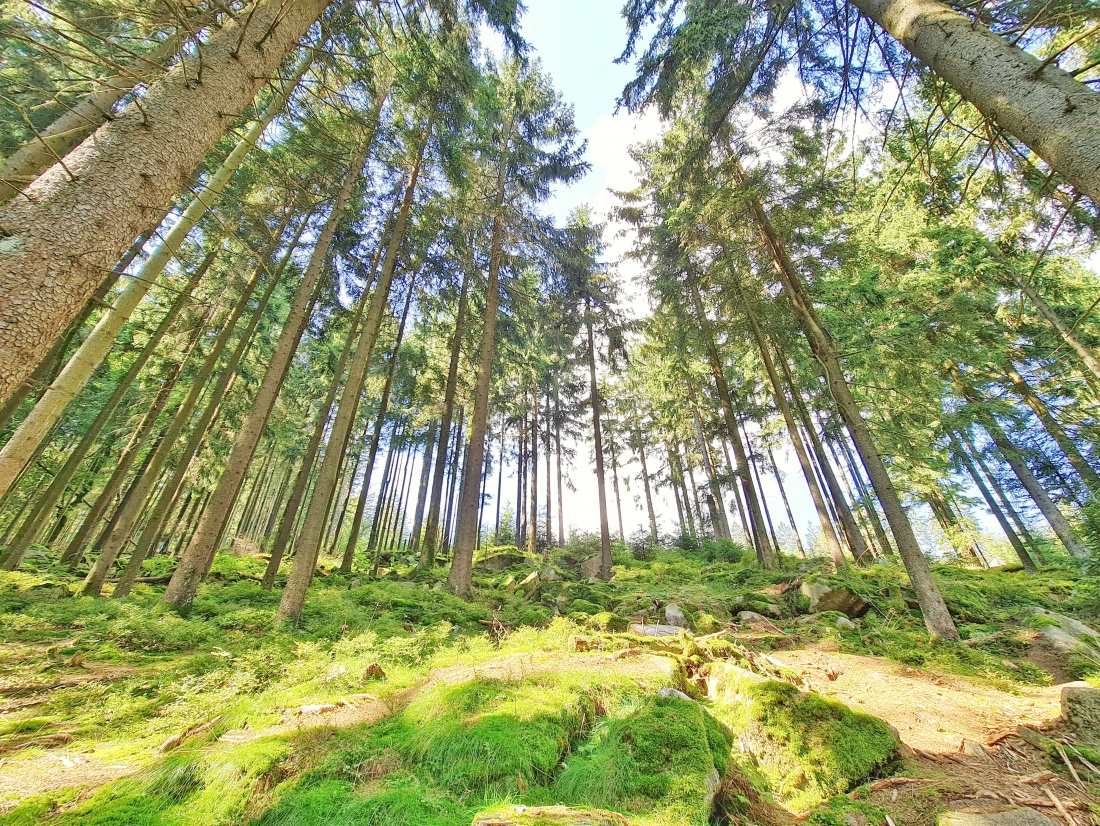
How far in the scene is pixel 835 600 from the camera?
26.9 feet

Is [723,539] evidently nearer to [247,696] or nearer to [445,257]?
[445,257]

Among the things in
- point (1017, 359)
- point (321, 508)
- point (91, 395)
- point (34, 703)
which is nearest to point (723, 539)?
point (1017, 359)

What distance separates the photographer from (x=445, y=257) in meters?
13.0

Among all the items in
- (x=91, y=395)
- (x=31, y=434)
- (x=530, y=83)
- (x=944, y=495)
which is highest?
(x=530, y=83)

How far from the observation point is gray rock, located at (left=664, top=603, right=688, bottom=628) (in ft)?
25.1

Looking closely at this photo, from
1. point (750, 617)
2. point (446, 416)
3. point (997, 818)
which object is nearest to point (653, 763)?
point (997, 818)

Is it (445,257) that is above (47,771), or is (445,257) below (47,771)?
above

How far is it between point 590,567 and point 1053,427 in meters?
16.6

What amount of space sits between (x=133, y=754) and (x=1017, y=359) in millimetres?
22839

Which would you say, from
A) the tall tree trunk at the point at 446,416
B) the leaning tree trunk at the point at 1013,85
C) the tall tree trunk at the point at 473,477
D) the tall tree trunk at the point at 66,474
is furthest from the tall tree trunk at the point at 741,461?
the tall tree trunk at the point at 66,474

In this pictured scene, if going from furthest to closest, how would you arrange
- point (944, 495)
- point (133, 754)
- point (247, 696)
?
point (944, 495) → point (247, 696) → point (133, 754)

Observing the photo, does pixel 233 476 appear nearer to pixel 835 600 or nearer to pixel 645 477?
pixel 835 600

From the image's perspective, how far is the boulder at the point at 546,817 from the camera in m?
1.63

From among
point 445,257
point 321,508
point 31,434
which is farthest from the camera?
point 445,257
